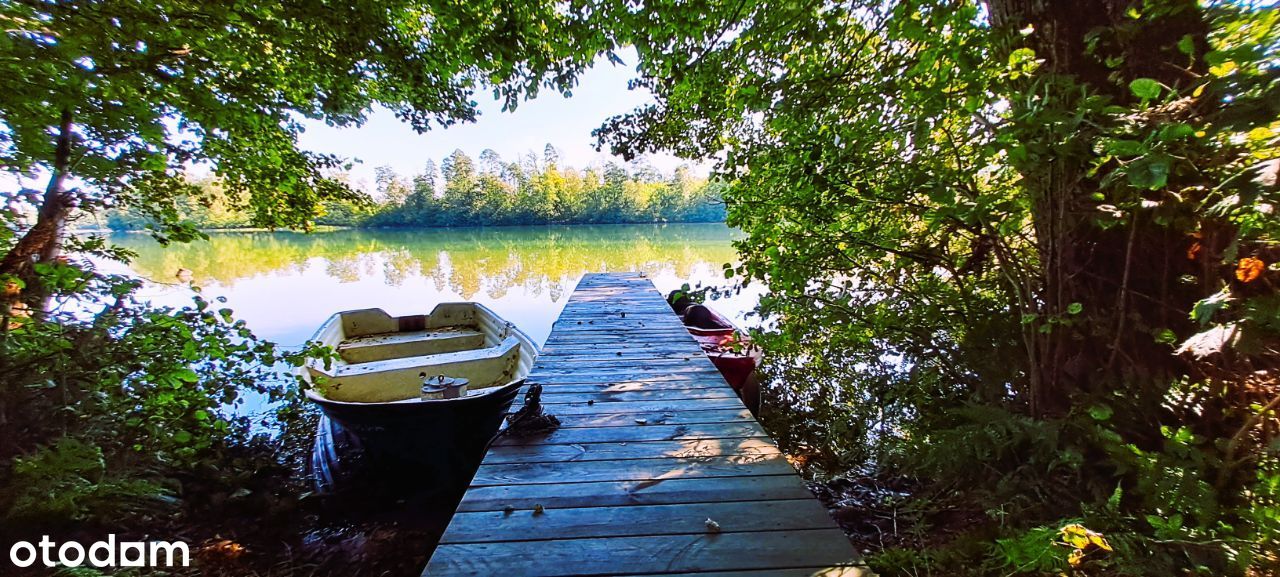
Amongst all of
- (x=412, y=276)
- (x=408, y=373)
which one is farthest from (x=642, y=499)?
(x=412, y=276)

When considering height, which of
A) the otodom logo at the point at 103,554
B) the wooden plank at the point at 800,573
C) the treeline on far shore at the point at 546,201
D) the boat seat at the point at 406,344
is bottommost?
the otodom logo at the point at 103,554

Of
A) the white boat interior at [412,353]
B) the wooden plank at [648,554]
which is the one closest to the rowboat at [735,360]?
the white boat interior at [412,353]

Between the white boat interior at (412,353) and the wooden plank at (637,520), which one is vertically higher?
the wooden plank at (637,520)

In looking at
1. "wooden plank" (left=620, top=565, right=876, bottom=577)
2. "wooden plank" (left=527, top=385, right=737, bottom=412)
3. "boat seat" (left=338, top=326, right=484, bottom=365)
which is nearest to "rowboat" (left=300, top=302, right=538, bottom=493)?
"boat seat" (left=338, top=326, right=484, bottom=365)

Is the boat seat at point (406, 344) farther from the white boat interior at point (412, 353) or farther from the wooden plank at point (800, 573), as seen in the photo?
the wooden plank at point (800, 573)

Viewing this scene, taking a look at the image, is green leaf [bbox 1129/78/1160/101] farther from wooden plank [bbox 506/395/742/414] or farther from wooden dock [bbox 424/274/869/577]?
wooden plank [bbox 506/395/742/414]

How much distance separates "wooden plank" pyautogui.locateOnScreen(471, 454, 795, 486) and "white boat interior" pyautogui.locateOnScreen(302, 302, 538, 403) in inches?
79.2

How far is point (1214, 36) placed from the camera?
4.33ft

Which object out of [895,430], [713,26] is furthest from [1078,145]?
[895,430]

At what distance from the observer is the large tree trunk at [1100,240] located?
5.91 ft

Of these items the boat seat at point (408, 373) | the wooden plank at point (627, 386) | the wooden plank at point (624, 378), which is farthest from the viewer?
the boat seat at point (408, 373)

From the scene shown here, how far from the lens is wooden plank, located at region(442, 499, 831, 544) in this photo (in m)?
1.67

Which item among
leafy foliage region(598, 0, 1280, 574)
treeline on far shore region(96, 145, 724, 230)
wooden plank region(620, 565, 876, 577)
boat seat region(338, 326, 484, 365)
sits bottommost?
Answer: boat seat region(338, 326, 484, 365)

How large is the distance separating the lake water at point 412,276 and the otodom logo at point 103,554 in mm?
5860
